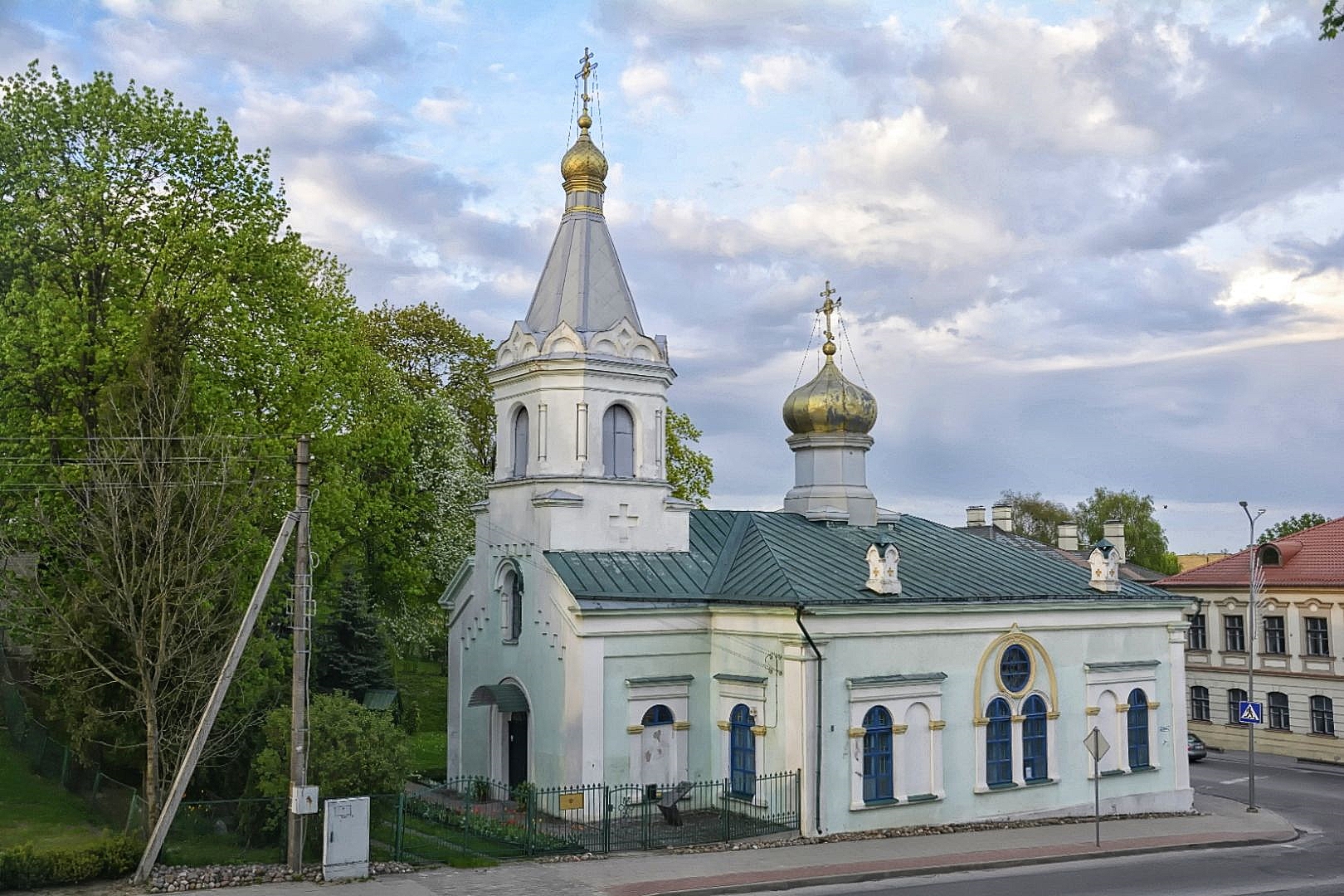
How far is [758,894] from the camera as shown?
18.5 meters

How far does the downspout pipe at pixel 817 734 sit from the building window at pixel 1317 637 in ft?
83.9

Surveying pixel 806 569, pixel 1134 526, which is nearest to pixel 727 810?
pixel 806 569

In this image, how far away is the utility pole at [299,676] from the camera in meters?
18.1

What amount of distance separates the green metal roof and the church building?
7cm

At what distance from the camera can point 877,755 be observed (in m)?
23.7

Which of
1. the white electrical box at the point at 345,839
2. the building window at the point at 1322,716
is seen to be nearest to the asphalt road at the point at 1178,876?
the white electrical box at the point at 345,839

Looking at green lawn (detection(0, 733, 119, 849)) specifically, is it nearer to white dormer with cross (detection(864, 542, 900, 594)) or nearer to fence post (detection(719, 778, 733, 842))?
fence post (detection(719, 778, 733, 842))

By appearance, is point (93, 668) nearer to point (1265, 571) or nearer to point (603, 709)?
point (603, 709)

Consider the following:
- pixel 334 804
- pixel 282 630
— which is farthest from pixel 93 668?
pixel 282 630

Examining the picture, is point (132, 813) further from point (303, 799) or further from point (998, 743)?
point (998, 743)

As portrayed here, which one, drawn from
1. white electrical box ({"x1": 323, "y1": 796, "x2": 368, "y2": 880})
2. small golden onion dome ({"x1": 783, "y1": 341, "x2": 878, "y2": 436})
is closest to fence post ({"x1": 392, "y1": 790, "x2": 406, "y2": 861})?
white electrical box ({"x1": 323, "y1": 796, "x2": 368, "y2": 880})

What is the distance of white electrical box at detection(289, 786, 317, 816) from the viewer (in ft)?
58.5

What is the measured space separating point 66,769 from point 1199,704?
3763cm

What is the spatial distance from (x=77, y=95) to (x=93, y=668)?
40.2 feet
